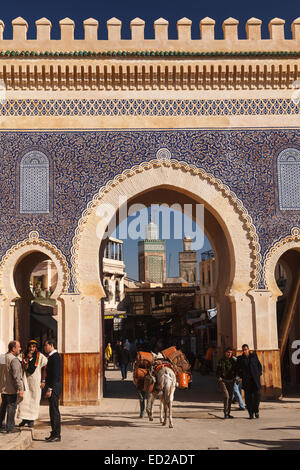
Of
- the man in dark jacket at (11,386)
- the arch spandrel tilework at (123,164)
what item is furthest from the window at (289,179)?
the man in dark jacket at (11,386)

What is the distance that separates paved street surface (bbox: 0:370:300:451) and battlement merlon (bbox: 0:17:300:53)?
5484 mm

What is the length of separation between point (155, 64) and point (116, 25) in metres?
0.89

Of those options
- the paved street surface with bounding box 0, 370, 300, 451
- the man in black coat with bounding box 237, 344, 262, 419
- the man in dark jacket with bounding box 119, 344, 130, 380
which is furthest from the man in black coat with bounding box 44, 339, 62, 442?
the man in dark jacket with bounding box 119, 344, 130, 380

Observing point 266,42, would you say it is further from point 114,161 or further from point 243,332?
point 243,332

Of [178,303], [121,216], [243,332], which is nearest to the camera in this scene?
[243,332]

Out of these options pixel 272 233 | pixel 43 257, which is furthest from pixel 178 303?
pixel 272 233

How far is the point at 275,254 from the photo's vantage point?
30.6ft

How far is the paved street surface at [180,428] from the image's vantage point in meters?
5.75

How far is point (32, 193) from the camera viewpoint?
9.32 meters

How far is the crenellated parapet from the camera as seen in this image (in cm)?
948

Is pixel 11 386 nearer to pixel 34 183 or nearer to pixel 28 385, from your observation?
pixel 28 385

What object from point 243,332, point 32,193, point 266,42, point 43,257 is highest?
point 266,42

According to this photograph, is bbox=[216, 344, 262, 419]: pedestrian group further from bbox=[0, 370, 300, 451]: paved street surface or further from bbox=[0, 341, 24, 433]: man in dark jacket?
bbox=[0, 341, 24, 433]: man in dark jacket

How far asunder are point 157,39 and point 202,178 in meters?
2.32
